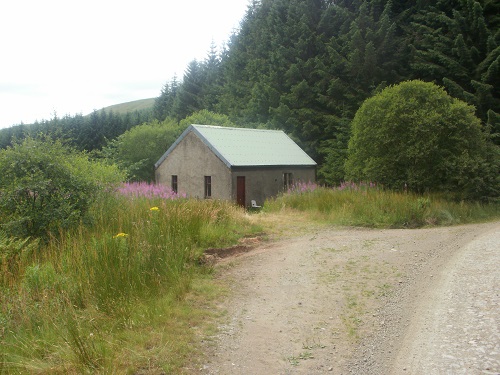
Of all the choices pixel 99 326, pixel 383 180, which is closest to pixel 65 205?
pixel 99 326

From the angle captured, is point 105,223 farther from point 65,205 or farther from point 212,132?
point 212,132

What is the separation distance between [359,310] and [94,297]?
12.1 feet

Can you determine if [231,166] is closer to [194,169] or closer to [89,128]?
[194,169]

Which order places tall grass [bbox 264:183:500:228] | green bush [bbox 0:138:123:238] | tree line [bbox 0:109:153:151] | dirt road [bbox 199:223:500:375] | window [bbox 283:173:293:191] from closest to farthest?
dirt road [bbox 199:223:500:375]
green bush [bbox 0:138:123:238]
tall grass [bbox 264:183:500:228]
window [bbox 283:173:293:191]
tree line [bbox 0:109:153:151]

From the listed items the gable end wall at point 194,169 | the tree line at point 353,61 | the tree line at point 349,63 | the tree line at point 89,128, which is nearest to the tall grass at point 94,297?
the gable end wall at point 194,169

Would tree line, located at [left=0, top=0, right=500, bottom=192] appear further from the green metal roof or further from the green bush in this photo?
the green bush

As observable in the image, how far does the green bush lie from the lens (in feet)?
33.5

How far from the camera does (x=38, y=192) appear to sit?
1034 centimetres

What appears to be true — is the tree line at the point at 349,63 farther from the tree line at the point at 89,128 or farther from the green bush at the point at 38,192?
the green bush at the point at 38,192

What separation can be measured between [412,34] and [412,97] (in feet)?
66.1

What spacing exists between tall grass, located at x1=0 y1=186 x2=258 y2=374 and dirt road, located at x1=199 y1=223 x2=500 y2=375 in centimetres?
82

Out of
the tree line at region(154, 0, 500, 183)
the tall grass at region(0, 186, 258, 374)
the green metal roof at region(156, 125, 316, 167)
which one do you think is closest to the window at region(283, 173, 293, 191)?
the green metal roof at region(156, 125, 316, 167)

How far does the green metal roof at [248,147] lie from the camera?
24.3m

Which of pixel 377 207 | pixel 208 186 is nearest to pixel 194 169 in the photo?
pixel 208 186
